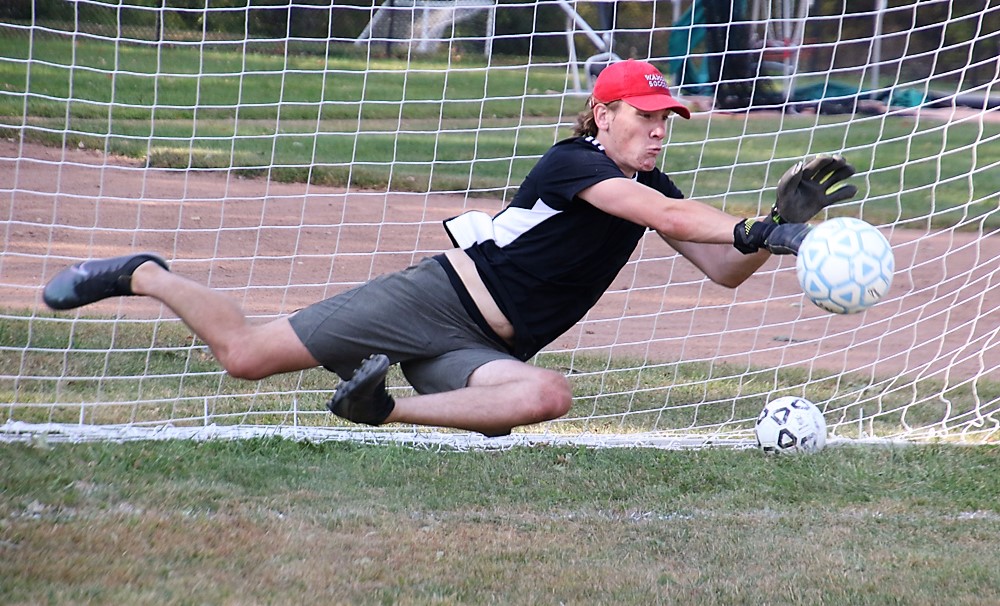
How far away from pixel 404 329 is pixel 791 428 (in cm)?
217

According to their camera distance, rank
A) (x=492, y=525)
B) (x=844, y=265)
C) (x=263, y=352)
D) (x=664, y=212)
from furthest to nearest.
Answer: (x=492, y=525)
(x=263, y=352)
(x=664, y=212)
(x=844, y=265)

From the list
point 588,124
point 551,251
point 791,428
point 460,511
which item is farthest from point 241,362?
point 791,428

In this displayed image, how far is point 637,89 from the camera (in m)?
4.42

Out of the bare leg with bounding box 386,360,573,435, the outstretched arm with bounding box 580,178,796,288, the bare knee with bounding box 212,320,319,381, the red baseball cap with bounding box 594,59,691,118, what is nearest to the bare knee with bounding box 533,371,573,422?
the bare leg with bounding box 386,360,573,435

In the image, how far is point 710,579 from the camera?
4078mm

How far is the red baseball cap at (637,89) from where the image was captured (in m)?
4.41

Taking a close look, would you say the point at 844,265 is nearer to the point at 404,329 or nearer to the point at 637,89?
the point at 637,89

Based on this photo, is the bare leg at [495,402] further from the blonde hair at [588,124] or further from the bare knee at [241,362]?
the blonde hair at [588,124]

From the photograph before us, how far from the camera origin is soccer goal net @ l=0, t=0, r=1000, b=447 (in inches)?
245

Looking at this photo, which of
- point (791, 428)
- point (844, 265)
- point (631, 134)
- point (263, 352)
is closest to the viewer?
point (844, 265)

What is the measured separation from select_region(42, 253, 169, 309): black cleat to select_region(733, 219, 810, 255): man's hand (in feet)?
7.67

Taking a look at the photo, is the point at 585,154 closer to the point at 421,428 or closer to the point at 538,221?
the point at 538,221

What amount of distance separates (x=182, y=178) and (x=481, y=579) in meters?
6.85

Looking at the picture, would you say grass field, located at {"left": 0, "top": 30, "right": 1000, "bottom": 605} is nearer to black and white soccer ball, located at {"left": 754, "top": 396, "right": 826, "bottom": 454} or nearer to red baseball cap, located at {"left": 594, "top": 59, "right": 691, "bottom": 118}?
black and white soccer ball, located at {"left": 754, "top": 396, "right": 826, "bottom": 454}
